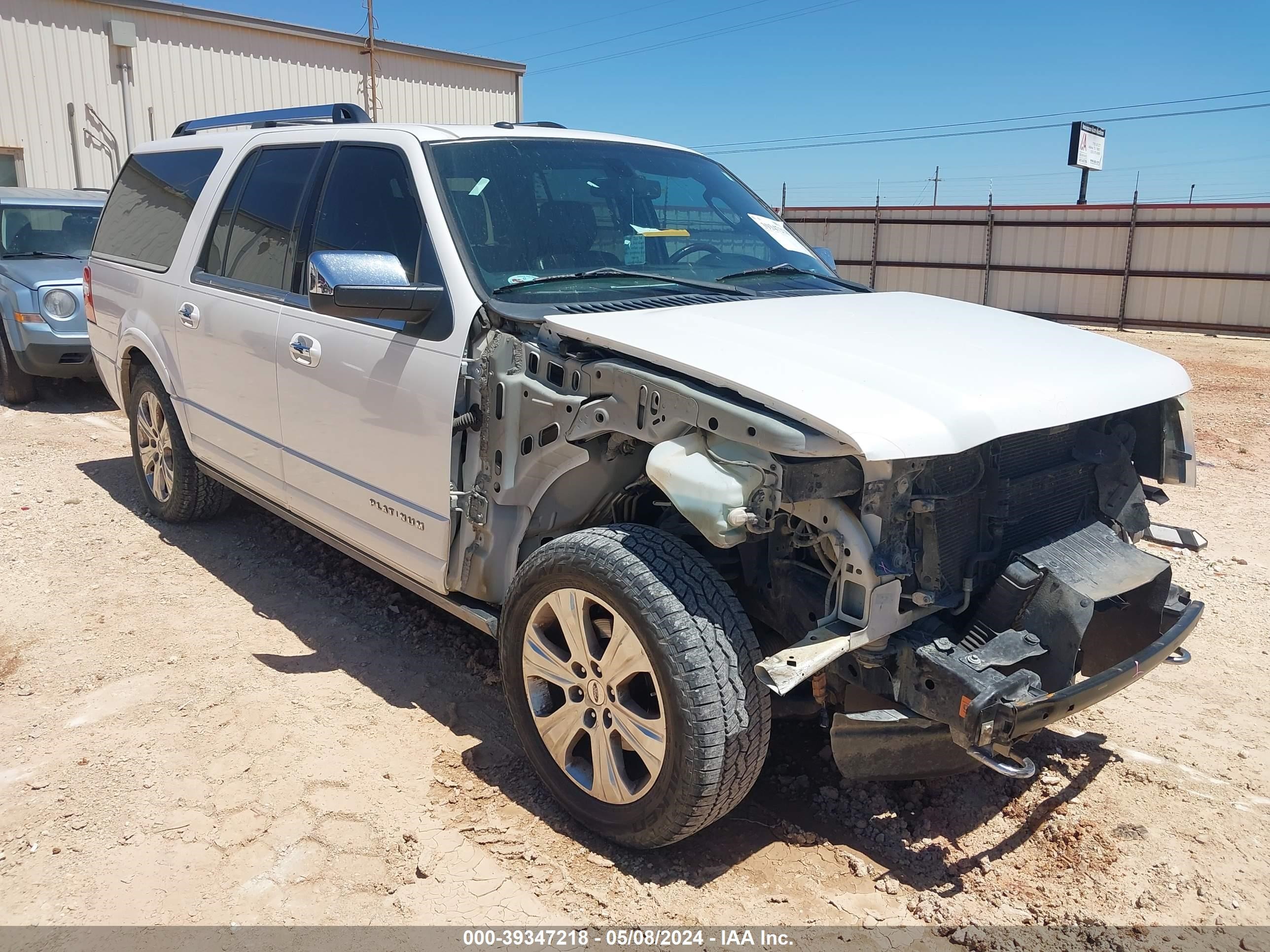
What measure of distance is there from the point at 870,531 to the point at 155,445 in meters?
4.52

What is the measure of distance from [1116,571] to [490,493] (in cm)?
190

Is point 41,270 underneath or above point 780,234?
underneath

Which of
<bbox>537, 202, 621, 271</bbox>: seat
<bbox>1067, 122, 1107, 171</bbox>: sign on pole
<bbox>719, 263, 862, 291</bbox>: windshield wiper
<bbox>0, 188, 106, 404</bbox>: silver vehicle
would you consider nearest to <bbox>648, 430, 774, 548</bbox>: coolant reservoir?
<bbox>537, 202, 621, 271</bbox>: seat

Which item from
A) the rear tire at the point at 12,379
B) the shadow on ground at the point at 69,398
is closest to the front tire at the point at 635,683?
the shadow on ground at the point at 69,398

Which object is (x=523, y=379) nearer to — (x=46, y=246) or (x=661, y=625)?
(x=661, y=625)

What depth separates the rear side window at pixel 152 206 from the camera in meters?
4.96

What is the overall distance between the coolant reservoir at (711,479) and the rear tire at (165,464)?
11.8ft

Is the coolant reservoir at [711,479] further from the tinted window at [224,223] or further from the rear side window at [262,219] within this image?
the tinted window at [224,223]

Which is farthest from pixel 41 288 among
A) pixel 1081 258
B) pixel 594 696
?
pixel 1081 258

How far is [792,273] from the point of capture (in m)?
3.96

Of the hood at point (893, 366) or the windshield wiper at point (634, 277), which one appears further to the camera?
the windshield wiper at point (634, 277)

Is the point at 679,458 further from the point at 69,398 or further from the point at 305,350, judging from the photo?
the point at 69,398

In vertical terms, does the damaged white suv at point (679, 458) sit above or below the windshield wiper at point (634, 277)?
below

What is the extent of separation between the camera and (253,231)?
4367mm
